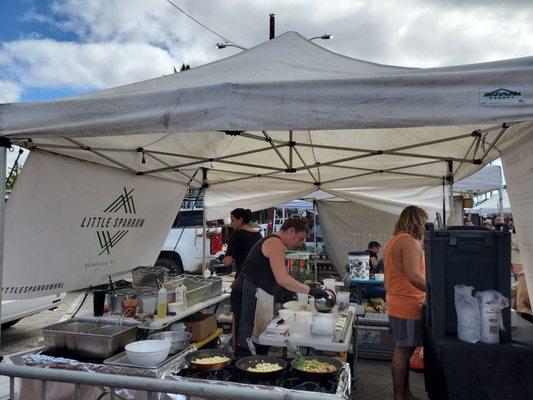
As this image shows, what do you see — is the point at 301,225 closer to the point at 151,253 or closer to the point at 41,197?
the point at 41,197

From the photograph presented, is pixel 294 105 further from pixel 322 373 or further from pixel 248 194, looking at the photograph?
pixel 248 194

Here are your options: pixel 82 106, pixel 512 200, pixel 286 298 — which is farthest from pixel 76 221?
pixel 512 200

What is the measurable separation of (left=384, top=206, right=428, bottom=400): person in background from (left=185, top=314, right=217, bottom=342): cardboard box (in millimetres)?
1947

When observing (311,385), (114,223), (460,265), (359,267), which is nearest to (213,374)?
(311,385)

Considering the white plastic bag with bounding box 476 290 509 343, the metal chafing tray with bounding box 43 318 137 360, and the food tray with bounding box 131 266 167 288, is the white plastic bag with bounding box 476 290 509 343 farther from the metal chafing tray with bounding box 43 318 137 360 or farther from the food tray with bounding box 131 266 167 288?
the food tray with bounding box 131 266 167 288

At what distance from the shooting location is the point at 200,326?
4527 mm

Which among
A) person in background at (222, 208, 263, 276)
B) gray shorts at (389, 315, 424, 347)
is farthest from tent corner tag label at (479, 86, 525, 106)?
person in background at (222, 208, 263, 276)

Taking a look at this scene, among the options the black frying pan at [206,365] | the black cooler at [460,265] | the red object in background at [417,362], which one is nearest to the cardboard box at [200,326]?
the black frying pan at [206,365]

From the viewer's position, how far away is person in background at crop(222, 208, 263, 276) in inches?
217

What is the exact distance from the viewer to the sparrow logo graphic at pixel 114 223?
4.57 metres

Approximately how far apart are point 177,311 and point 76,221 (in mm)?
1342

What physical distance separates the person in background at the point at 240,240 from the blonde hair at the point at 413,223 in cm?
211

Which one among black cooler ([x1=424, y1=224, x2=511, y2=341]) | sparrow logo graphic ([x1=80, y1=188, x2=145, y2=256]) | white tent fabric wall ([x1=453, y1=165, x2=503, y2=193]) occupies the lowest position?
black cooler ([x1=424, y1=224, x2=511, y2=341])

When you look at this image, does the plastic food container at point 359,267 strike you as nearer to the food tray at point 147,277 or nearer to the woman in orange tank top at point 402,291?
the woman in orange tank top at point 402,291
